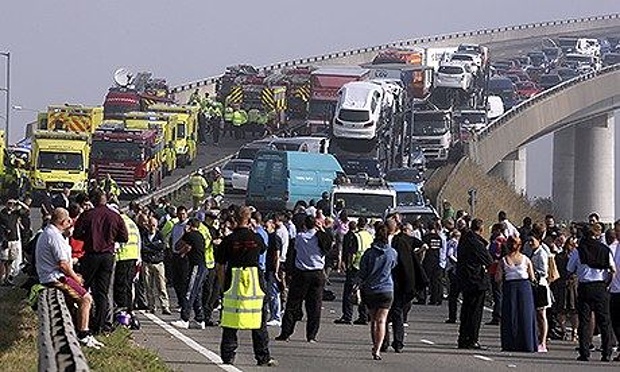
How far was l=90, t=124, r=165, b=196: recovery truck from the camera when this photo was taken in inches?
2399

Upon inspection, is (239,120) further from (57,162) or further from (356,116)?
(57,162)

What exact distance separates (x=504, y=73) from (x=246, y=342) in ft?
302

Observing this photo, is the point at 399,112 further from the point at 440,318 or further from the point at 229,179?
the point at 440,318

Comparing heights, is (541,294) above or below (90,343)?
above

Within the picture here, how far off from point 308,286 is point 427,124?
54024 millimetres

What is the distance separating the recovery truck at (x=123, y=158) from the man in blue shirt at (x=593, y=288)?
37.4 m

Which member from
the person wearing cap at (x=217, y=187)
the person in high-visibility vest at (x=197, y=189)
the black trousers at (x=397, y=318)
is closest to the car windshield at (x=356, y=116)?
the person wearing cap at (x=217, y=187)

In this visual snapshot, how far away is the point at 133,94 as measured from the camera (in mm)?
85312

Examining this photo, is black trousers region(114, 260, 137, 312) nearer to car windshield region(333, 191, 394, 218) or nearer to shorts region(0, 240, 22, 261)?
shorts region(0, 240, 22, 261)

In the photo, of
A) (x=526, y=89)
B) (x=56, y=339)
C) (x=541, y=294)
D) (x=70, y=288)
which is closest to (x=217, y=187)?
(x=541, y=294)

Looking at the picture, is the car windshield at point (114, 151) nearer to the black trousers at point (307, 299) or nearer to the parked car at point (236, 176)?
the parked car at point (236, 176)

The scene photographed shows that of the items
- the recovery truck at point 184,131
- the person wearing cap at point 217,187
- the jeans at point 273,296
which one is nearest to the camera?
the jeans at point 273,296

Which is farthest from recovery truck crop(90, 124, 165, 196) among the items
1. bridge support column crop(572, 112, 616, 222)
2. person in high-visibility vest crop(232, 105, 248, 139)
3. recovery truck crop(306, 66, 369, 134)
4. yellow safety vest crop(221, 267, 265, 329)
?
bridge support column crop(572, 112, 616, 222)

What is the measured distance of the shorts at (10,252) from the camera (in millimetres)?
33062
